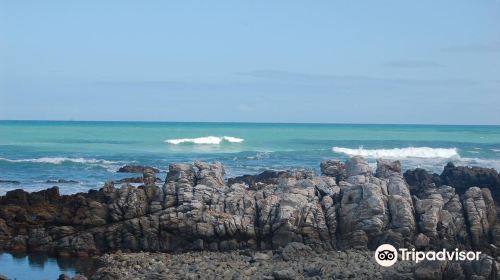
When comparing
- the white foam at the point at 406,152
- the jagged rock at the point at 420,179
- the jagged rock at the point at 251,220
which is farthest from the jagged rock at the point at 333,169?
the white foam at the point at 406,152

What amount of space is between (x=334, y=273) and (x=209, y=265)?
142 inches

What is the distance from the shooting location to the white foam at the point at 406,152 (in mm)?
72125

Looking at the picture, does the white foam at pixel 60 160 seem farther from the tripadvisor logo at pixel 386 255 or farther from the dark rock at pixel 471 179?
the tripadvisor logo at pixel 386 255

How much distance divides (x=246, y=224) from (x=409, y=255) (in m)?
5.16

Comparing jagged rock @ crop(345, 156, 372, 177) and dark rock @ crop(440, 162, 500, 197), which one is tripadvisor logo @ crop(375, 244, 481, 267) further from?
dark rock @ crop(440, 162, 500, 197)

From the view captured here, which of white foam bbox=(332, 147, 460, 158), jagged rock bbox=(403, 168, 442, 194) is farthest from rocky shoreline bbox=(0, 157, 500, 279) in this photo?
white foam bbox=(332, 147, 460, 158)

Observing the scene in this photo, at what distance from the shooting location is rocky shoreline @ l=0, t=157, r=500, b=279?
→ 2242 cm

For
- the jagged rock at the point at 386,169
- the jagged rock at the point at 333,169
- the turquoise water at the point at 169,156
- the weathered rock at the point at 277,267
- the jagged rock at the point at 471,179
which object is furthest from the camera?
the turquoise water at the point at 169,156

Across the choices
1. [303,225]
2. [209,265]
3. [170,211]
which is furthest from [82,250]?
[303,225]

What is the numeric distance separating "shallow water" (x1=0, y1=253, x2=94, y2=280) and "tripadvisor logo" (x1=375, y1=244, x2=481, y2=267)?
27.2ft

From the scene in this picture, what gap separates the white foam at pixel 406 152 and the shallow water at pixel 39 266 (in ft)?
170

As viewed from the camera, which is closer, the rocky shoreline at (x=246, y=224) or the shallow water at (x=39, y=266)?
the shallow water at (x=39, y=266)

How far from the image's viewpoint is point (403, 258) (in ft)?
69.7

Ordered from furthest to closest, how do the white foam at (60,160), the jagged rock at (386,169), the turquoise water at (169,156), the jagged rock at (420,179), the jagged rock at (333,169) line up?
1. the white foam at (60,160)
2. the turquoise water at (169,156)
3. the jagged rock at (420,179)
4. the jagged rock at (333,169)
5. the jagged rock at (386,169)
